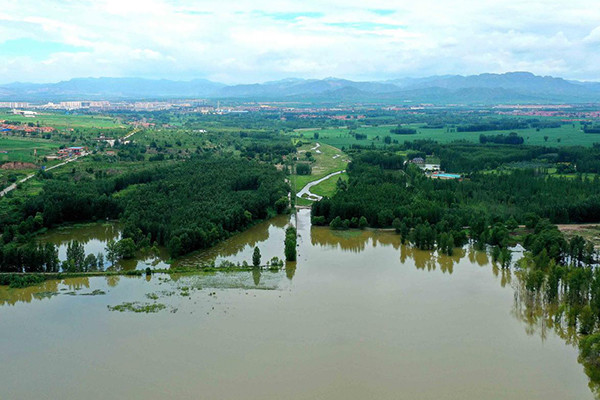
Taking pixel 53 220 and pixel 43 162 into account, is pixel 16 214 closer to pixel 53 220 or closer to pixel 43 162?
pixel 53 220

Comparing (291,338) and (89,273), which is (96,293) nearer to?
(89,273)

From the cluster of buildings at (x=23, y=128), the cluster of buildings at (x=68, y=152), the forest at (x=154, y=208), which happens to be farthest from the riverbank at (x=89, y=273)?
the cluster of buildings at (x=23, y=128)

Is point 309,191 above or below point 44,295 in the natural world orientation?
above

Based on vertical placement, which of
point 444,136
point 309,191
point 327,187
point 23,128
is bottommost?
point 309,191

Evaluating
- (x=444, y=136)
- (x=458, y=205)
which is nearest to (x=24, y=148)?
(x=458, y=205)

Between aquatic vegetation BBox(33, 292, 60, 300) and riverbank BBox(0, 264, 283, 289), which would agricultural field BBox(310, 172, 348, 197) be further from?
aquatic vegetation BBox(33, 292, 60, 300)

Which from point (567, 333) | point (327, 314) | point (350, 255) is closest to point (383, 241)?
point (350, 255)
